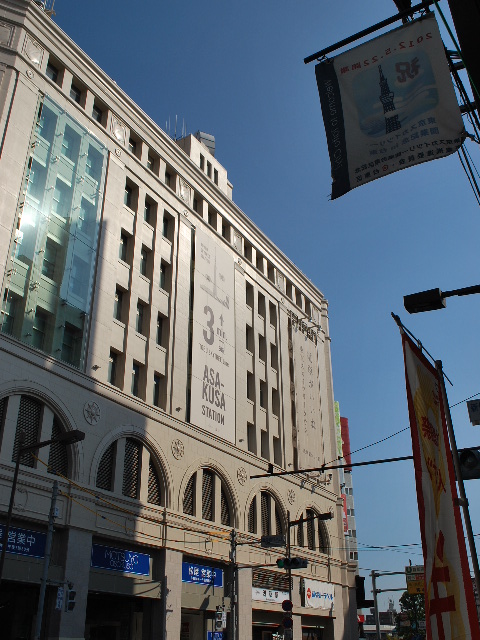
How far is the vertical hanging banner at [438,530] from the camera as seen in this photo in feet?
25.9

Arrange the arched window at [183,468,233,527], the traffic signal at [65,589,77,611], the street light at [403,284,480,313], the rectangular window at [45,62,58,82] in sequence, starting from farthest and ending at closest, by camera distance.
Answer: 1. the arched window at [183,468,233,527]
2. the rectangular window at [45,62,58,82]
3. the traffic signal at [65,589,77,611]
4. the street light at [403,284,480,313]

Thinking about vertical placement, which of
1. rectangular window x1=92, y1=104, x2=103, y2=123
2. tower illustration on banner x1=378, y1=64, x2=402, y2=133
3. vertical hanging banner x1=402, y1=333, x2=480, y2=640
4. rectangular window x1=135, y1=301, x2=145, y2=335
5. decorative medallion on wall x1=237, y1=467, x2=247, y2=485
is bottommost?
vertical hanging banner x1=402, y1=333, x2=480, y2=640

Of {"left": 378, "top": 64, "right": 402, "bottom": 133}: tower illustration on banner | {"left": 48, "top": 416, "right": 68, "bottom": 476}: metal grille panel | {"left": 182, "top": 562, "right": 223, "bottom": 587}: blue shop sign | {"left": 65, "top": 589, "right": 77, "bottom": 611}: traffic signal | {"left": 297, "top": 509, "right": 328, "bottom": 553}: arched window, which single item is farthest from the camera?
{"left": 297, "top": 509, "right": 328, "bottom": 553}: arched window

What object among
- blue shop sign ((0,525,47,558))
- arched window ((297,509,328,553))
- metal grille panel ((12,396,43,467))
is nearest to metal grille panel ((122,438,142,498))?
blue shop sign ((0,525,47,558))

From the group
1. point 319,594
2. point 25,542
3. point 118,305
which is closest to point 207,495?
point 118,305

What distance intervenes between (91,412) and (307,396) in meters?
25.3

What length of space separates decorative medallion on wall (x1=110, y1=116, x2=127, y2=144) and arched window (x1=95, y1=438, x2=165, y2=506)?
58.1 feet

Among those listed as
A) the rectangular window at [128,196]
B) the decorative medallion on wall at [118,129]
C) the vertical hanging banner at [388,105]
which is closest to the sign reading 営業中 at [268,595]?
the rectangular window at [128,196]

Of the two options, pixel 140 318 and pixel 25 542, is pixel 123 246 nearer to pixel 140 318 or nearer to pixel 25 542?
pixel 140 318

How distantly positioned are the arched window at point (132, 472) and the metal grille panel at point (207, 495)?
13.0 feet

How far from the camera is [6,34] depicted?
2928cm

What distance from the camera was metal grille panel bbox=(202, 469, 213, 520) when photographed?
33500mm

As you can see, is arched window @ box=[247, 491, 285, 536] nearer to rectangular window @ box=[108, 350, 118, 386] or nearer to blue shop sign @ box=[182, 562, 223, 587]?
blue shop sign @ box=[182, 562, 223, 587]

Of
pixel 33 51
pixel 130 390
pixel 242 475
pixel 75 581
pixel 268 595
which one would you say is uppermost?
pixel 33 51
